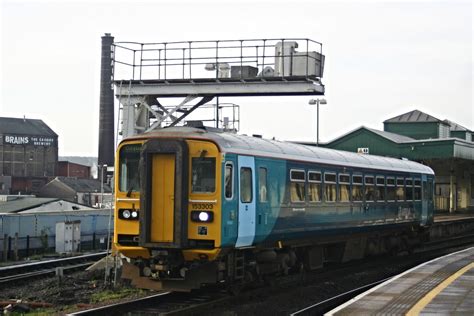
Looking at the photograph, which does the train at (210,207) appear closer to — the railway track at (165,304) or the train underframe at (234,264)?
the train underframe at (234,264)

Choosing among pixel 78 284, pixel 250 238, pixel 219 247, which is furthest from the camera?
pixel 78 284

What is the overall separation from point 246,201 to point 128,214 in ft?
7.44

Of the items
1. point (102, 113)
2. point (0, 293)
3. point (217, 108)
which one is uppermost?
point (102, 113)

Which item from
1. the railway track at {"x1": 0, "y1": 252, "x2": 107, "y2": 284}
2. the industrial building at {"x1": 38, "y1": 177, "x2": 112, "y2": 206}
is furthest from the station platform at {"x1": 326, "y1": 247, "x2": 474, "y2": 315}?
the industrial building at {"x1": 38, "y1": 177, "x2": 112, "y2": 206}

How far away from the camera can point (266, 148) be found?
1442 cm

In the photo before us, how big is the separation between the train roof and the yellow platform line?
4.15 m

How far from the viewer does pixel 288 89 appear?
61.8 feet

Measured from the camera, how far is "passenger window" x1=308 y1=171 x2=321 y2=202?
1620 centimetres

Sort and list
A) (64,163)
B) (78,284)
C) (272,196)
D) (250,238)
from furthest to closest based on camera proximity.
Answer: (64,163) → (78,284) → (272,196) → (250,238)

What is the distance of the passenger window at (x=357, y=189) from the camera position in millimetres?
18797

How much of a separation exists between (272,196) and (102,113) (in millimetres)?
54702

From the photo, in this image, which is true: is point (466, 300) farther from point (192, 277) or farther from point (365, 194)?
point (365, 194)

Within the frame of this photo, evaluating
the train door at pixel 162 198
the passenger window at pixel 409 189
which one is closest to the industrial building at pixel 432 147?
the passenger window at pixel 409 189

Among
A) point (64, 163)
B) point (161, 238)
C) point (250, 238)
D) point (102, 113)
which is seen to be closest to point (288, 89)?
point (250, 238)
